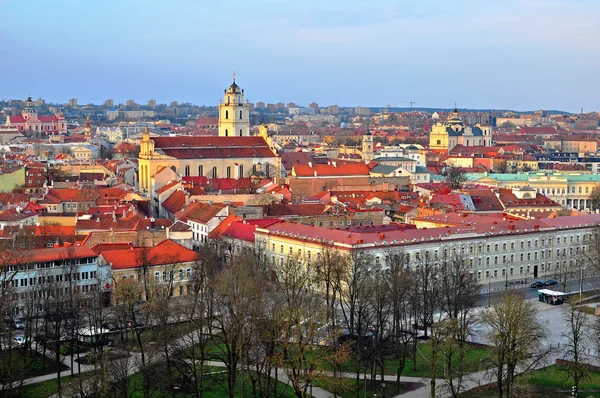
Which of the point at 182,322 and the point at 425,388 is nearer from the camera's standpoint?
the point at 425,388

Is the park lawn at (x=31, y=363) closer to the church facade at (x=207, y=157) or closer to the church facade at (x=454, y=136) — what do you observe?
the church facade at (x=207, y=157)

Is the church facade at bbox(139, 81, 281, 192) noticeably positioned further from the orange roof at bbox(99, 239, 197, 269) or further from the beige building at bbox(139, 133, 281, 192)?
the orange roof at bbox(99, 239, 197, 269)

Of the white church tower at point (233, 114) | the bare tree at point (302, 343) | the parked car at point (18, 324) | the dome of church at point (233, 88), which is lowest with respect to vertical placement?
the parked car at point (18, 324)

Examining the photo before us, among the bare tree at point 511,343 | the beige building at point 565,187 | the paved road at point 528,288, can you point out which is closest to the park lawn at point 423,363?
the bare tree at point 511,343

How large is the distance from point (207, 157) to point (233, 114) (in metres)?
16.8

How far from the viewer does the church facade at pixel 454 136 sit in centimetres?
14600

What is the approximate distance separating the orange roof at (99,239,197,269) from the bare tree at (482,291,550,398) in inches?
691

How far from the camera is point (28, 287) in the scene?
142 feet

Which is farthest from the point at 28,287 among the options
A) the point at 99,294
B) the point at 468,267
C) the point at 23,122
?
the point at 23,122

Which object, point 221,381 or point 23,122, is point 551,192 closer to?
point 221,381

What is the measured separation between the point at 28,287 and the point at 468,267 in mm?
22870

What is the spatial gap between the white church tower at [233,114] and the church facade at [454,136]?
44.9 meters

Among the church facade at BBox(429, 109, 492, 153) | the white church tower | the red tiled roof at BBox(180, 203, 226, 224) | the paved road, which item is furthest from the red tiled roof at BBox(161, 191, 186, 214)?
the church facade at BBox(429, 109, 492, 153)

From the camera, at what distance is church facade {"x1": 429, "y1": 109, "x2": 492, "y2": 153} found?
146 meters
